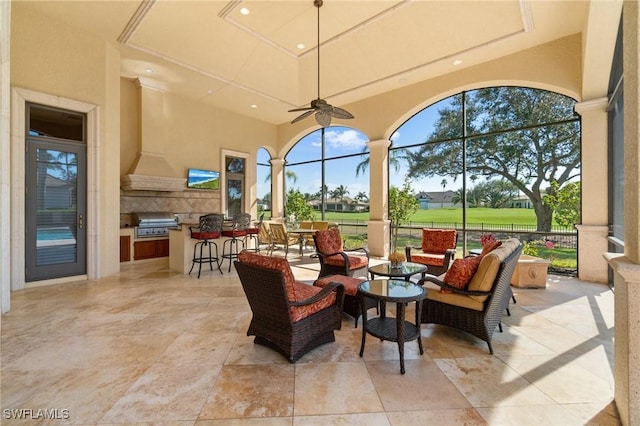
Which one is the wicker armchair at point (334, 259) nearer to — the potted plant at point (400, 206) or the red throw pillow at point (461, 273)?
the red throw pillow at point (461, 273)

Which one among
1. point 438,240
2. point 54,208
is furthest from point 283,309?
point 54,208


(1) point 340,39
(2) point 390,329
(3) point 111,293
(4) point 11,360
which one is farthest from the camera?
(1) point 340,39

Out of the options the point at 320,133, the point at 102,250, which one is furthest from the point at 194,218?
the point at 320,133

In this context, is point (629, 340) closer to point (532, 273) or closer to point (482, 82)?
point (532, 273)

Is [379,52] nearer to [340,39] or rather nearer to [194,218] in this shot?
[340,39]

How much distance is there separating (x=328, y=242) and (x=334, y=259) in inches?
12.5

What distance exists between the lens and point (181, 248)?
577cm

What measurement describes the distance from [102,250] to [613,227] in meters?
8.95

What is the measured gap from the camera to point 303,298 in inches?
104

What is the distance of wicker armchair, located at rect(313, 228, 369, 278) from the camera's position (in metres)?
4.29

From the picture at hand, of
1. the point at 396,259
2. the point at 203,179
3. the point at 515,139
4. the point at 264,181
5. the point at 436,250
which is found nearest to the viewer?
the point at 396,259

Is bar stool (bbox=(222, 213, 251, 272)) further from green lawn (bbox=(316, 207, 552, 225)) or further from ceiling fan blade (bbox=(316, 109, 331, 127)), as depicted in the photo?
green lawn (bbox=(316, 207, 552, 225))

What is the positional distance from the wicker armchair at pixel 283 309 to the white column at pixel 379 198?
15.9 ft

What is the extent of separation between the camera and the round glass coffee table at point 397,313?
2381 mm
